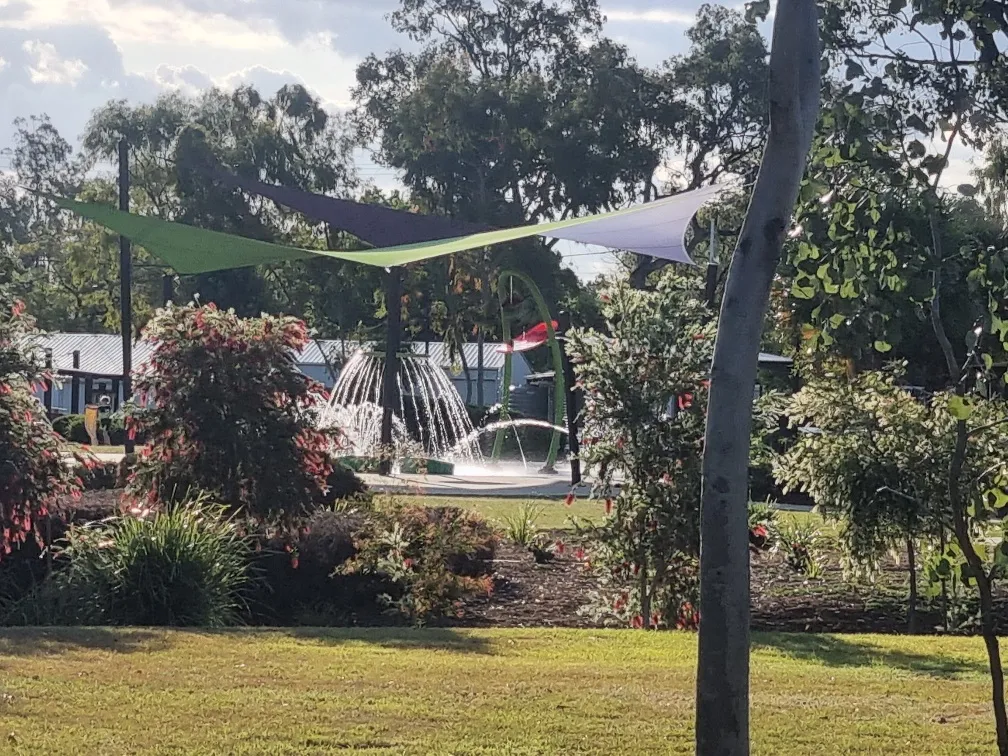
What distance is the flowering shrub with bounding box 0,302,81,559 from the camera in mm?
10125

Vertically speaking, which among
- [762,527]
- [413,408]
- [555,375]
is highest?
[555,375]

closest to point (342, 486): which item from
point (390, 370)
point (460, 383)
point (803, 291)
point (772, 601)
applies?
point (772, 601)

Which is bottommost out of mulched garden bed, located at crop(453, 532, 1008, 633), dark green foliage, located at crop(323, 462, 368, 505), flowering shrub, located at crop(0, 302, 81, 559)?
mulched garden bed, located at crop(453, 532, 1008, 633)

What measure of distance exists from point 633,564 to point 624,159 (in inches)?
1255

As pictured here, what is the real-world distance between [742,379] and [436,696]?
3.03 meters

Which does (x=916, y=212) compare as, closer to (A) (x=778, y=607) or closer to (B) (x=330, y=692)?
(B) (x=330, y=692)

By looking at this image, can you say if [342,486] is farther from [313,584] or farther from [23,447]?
→ [23,447]

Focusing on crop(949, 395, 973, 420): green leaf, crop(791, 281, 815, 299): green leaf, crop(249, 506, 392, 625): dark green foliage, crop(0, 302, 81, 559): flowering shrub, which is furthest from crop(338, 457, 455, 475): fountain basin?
crop(949, 395, 973, 420): green leaf

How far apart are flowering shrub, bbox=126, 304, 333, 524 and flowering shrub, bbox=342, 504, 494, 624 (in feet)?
2.33

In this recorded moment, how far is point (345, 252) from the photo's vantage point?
11039mm

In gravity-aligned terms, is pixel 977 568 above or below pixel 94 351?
below

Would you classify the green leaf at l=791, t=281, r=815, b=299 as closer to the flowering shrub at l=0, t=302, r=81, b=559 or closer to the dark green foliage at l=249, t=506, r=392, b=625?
the dark green foliage at l=249, t=506, r=392, b=625

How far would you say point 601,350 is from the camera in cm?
1030

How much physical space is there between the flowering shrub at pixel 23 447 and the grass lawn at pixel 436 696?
6.77ft
